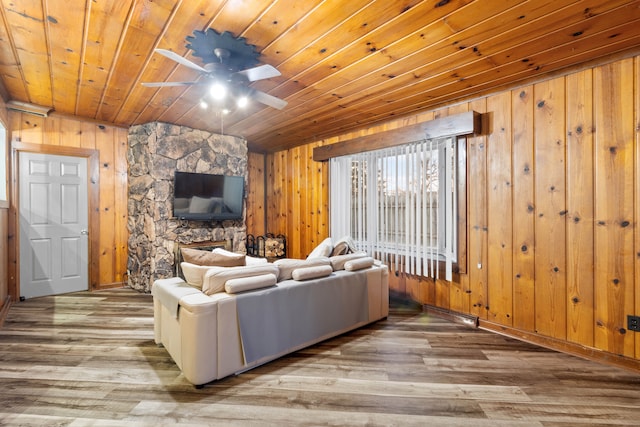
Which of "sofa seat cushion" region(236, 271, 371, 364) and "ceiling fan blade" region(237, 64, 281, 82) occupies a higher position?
"ceiling fan blade" region(237, 64, 281, 82)

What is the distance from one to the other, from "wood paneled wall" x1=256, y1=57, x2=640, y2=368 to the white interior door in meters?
4.95

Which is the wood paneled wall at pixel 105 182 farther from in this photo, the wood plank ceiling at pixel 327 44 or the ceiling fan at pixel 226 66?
the ceiling fan at pixel 226 66

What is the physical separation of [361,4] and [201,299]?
2.15m

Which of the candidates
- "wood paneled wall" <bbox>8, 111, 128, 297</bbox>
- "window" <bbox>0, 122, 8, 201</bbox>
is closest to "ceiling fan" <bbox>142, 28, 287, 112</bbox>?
"window" <bbox>0, 122, 8, 201</bbox>

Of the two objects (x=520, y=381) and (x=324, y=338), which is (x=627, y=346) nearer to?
(x=520, y=381)

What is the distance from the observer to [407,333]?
306 centimetres

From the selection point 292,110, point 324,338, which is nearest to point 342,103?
point 292,110

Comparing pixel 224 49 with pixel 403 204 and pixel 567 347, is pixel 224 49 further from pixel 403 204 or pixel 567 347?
pixel 567 347

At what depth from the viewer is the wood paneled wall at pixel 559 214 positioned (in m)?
2.35

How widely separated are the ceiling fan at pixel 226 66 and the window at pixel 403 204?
206 cm

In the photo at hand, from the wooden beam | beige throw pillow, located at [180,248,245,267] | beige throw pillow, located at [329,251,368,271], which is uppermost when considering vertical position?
the wooden beam

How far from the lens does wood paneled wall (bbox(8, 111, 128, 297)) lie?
422 centimetres

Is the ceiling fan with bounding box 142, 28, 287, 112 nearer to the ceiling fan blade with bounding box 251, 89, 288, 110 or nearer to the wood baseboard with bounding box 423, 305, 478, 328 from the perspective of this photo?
the ceiling fan blade with bounding box 251, 89, 288, 110

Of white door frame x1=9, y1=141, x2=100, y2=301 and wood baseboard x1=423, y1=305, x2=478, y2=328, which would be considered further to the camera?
white door frame x1=9, y1=141, x2=100, y2=301
